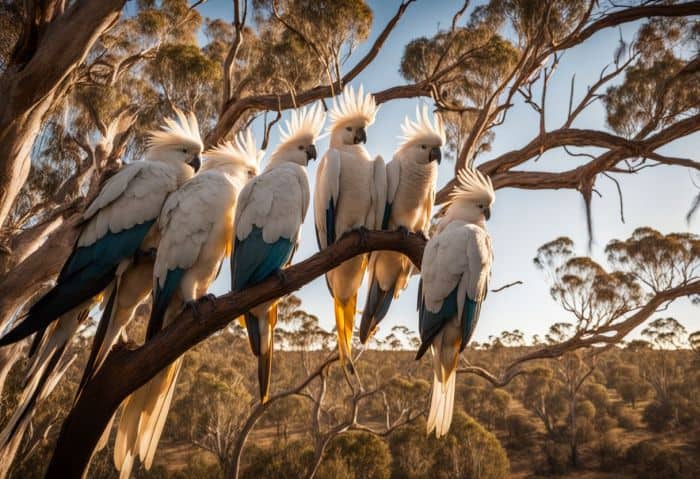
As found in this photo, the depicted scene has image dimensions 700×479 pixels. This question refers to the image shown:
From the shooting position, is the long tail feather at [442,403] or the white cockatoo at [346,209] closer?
the long tail feather at [442,403]

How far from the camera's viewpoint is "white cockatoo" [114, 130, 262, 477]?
6.59 ft

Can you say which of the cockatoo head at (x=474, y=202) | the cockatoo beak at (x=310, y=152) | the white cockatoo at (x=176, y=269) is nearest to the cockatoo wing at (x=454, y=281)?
the cockatoo head at (x=474, y=202)

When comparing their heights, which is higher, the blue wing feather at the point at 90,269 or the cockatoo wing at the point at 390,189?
the cockatoo wing at the point at 390,189

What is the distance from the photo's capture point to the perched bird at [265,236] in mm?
2078

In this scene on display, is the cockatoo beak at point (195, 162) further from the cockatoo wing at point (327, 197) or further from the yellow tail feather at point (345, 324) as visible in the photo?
the yellow tail feather at point (345, 324)

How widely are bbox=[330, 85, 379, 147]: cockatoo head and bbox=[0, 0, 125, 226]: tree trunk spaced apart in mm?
1746

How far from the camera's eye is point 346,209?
107 inches

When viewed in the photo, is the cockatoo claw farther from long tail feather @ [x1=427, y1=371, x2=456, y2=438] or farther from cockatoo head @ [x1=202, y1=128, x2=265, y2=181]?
long tail feather @ [x1=427, y1=371, x2=456, y2=438]

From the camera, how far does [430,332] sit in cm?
224

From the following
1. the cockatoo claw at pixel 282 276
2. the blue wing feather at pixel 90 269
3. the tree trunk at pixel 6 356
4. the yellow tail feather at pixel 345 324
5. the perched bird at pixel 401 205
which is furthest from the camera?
the tree trunk at pixel 6 356

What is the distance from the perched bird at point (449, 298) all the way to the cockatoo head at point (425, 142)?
2.24 feet

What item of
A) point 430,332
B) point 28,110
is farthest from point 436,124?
point 28,110

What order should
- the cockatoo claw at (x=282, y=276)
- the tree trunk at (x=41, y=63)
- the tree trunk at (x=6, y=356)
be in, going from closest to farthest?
the cockatoo claw at (x=282, y=276)
the tree trunk at (x=41, y=63)
the tree trunk at (x=6, y=356)

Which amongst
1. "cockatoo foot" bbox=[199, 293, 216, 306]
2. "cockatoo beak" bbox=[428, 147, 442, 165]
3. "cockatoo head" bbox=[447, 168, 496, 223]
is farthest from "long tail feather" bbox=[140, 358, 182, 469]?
"cockatoo beak" bbox=[428, 147, 442, 165]
